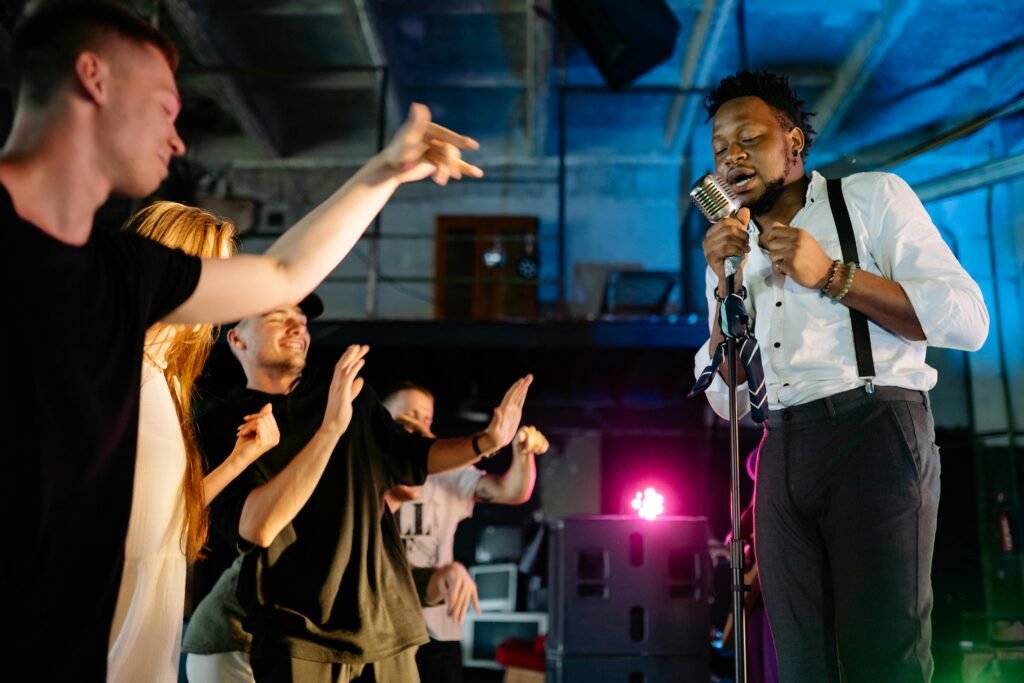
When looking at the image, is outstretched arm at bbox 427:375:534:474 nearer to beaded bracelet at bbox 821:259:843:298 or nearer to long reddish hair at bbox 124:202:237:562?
long reddish hair at bbox 124:202:237:562

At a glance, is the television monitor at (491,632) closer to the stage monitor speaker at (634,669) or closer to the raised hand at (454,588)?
the stage monitor speaker at (634,669)

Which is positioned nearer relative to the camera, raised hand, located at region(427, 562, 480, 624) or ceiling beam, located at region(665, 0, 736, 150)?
raised hand, located at region(427, 562, 480, 624)

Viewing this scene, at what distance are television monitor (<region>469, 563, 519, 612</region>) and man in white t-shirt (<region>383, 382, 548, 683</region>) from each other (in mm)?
4451

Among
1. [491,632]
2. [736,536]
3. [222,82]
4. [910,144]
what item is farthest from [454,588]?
[910,144]

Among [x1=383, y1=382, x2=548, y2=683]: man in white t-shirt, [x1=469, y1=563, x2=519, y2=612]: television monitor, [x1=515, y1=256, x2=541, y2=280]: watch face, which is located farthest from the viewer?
[x1=515, y1=256, x2=541, y2=280]: watch face

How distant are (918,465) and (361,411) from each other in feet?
4.66

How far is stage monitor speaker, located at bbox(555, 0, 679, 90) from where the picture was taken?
6.89 m

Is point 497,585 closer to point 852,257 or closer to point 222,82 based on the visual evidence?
point 222,82

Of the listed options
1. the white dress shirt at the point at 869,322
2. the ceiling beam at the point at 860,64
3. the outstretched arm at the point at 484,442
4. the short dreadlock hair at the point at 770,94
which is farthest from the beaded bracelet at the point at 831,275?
the ceiling beam at the point at 860,64

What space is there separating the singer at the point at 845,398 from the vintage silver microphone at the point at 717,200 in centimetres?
3

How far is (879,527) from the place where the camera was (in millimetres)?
1655

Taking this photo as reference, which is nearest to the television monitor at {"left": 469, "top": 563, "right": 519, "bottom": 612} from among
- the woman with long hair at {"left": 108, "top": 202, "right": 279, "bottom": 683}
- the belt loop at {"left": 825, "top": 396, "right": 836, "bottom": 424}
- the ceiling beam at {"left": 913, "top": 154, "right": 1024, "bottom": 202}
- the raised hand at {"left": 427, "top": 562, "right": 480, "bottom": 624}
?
the ceiling beam at {"left": 913, "top": 154, "right": 1024, "bottom": 202}

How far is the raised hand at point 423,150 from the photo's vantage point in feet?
4.09

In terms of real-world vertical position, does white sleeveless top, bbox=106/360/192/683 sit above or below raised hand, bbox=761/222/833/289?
below
